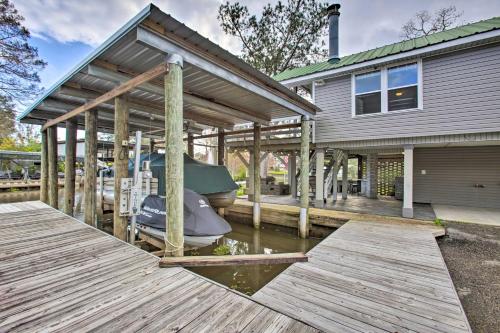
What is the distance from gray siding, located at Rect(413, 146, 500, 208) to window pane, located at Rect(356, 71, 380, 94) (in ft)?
11.3

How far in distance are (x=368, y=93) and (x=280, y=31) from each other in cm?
857

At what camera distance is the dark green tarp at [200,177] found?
5164 millimetres

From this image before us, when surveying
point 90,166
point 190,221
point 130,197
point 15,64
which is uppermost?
point 15,64

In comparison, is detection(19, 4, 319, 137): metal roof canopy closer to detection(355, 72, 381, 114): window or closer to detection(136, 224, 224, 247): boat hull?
detection(355, 72, 381, 114): window

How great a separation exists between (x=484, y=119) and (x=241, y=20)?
1230 centimetres

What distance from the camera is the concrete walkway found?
5486 mm

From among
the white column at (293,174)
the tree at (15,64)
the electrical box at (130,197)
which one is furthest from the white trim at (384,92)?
the tree at (15,64)

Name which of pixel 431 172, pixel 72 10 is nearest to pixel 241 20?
pixel 72 10

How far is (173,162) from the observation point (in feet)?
9.16

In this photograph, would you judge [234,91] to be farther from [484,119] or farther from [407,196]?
[484,119]

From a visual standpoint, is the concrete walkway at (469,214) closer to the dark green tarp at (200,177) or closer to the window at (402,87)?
the window at (402,87)

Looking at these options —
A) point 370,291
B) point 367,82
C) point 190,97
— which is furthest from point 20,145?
point 370,291

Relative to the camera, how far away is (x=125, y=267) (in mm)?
2510

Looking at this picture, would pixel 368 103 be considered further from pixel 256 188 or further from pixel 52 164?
pixel 52 164
